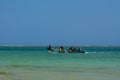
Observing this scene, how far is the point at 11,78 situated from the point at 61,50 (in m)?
37.2

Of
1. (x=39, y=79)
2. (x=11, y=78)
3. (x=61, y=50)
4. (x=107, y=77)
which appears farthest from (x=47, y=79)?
(x=61, y=50)

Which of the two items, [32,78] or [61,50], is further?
[61,50]

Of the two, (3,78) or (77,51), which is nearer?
(3,78)

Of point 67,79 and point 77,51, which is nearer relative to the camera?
point 67,79

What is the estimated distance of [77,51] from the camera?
56.5m

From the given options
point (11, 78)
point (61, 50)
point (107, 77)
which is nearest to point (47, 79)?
point (11, 78)

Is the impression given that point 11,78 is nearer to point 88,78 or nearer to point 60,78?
point 60,78

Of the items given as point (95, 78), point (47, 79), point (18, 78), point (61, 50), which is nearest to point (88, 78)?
point (95, 78)

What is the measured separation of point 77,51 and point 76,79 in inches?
1467

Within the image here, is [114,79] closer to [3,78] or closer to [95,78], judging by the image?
[95,78]

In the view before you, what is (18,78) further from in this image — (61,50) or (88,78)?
(61,50)

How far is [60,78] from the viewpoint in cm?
1953

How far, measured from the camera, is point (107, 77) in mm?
19984

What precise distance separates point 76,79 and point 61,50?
3713 cm
